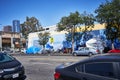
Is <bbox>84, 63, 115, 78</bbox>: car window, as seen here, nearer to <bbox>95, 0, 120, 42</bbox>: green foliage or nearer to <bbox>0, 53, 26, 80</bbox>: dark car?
<bbox>0, 53, 26, 80</bbox>: dark car

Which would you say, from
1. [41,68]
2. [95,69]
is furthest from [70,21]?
[95,69]

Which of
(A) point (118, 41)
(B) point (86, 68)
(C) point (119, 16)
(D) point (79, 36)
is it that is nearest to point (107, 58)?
(B) point (86, 68)

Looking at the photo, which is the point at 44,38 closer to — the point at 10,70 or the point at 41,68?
the point at 41,68

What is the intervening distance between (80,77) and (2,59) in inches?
268

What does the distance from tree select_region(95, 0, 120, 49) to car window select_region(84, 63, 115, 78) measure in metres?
34.7

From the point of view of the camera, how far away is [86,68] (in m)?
6.45

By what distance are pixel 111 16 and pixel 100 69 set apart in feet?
117

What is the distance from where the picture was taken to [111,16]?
134 feet

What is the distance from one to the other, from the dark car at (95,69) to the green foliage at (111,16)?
3436 centimetres

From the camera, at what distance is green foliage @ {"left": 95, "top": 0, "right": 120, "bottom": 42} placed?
40606mm

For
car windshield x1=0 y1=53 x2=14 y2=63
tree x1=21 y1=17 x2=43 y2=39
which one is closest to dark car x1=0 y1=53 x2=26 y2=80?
car windshield x1=0 y1=53 x2=14 y2=63

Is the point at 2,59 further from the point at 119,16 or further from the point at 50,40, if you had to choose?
the point at 50,40

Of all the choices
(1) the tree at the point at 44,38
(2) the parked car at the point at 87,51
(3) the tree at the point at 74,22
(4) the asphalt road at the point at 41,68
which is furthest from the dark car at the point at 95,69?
(1) the tree at the point at 44,38

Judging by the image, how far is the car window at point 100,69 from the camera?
587 cm
